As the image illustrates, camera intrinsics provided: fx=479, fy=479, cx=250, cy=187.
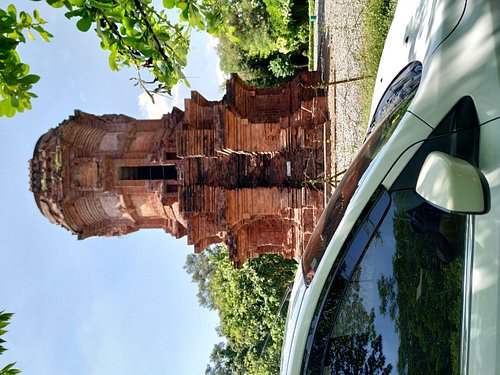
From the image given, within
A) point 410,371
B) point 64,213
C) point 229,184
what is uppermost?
point 229,184

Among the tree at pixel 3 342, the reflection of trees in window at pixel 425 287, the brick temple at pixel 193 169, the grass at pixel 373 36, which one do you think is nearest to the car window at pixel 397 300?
the reflection of trees in window at pixel 425 287

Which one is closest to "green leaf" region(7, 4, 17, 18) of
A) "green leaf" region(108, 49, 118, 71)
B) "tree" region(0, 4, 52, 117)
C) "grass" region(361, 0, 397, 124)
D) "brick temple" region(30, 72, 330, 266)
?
"tree" region(0, 4, 52, 117)

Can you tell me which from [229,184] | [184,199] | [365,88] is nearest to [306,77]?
[365,88]

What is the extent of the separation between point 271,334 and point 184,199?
15.3 m

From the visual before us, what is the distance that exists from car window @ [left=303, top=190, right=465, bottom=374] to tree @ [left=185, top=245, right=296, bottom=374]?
21438 millimetres

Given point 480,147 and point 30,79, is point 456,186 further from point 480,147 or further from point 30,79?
point 30,79

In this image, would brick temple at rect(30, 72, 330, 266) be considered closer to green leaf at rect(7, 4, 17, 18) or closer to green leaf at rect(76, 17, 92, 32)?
green leaf at rect(76, 17, 92, 32)

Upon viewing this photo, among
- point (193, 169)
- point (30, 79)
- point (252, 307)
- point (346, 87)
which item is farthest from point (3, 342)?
point (252, 307)

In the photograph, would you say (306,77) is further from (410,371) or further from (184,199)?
(410,371)

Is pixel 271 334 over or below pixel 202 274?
below

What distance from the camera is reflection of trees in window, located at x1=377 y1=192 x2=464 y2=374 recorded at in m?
2.85

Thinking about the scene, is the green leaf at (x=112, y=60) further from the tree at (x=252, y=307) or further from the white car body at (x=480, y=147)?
the tree at (x=252, y=307)

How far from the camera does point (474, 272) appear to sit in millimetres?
2715

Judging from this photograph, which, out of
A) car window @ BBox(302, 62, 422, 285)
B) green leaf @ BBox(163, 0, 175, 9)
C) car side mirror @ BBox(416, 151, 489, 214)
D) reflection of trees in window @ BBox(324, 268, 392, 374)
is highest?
green leaf @ BBox(163, 0, 175, 9)
